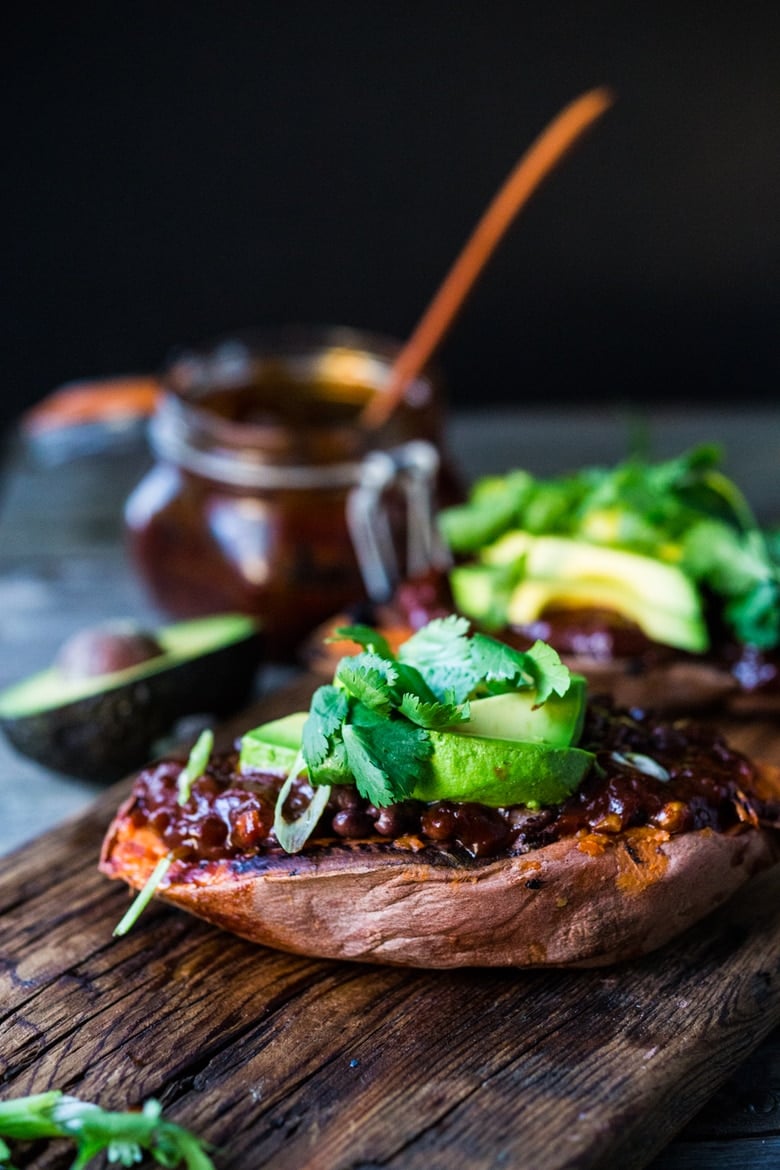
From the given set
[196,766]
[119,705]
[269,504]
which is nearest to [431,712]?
[196,766]

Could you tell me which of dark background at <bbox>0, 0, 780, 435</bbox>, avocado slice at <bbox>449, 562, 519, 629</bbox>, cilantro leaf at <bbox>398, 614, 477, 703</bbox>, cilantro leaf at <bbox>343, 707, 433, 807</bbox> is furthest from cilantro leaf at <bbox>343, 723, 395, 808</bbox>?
dark background at <bbox>0, 0, 780, 435</bbox>

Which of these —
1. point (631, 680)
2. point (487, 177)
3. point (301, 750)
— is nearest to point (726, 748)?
point (631, 680)

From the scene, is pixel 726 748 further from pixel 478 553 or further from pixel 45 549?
pixel 45 549

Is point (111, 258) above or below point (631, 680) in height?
above

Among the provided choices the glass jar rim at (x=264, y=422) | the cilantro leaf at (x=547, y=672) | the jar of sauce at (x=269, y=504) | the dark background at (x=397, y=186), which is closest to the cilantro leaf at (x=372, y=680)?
the cilantro leaf at (x=547, y=672)

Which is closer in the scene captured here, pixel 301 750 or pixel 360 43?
pixel 301 750

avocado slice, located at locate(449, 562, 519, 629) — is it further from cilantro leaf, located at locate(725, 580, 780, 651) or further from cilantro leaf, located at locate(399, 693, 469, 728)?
cilantro leaf, located at locate(399, 693, 469, 728)
